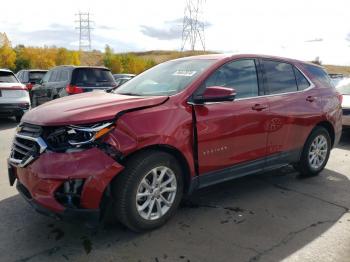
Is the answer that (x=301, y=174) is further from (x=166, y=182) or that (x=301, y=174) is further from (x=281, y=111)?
(x=166, y=182)

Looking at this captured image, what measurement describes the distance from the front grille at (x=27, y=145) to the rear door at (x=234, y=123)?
1523 mm

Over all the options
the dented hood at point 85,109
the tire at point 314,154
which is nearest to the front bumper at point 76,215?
the dented hood at point 85,109

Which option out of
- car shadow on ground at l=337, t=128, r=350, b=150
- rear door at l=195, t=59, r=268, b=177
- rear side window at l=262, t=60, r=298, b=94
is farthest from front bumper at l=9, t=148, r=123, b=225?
car shadow on ground at l=337, t=128, r=350, b=150

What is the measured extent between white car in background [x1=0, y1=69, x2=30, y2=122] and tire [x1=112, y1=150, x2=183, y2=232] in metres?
7.86

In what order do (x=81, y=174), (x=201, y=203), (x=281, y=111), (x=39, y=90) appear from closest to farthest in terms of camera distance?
(x=81, y=174) < (x=201, y=203) < (x=281, y=111) < (x=39, y=90)

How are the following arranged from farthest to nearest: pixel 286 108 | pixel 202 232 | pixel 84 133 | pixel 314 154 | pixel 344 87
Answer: pixel 344 87
pixel 314 154
pixel 286 108
pixel 202 232
pixel 84 133

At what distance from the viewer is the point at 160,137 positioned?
3.51m

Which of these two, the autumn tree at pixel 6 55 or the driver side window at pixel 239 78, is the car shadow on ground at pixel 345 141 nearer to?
the driver side window at pixel 239 78

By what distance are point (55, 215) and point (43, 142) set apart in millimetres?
628

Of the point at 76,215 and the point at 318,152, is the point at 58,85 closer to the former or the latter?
the point at 318,152

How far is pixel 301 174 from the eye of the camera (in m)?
5.62

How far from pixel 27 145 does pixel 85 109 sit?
0.63m

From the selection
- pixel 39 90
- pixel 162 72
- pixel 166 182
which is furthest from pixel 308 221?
pixel 39 90

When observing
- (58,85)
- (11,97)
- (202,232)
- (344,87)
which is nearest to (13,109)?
(11,97)
